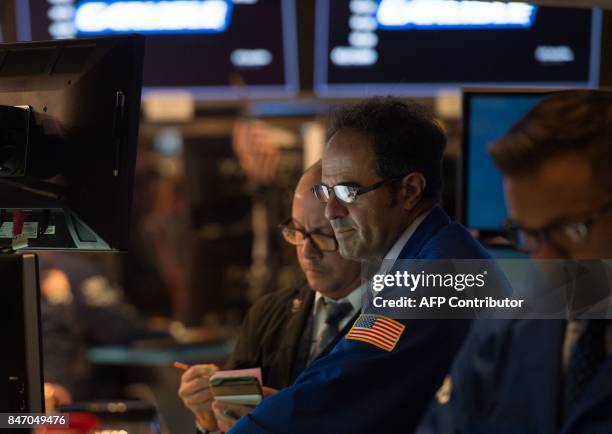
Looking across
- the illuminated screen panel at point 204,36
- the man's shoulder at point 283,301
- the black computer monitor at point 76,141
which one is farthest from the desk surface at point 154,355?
the black computer monitor at point 76,141

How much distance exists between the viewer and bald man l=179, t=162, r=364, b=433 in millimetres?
2549

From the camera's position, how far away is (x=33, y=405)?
1951 mm

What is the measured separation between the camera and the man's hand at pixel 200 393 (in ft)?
8.41

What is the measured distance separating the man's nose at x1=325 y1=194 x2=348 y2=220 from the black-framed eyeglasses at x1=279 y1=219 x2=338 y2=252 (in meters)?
0.27

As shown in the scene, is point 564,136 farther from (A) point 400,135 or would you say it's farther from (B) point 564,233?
(A) point 400,135

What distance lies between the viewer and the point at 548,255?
1647 mm

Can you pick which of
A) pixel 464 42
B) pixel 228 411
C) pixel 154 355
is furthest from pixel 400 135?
pixel 154 355

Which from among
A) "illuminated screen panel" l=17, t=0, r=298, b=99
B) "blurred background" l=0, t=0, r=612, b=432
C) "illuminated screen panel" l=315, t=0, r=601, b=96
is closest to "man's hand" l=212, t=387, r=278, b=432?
"blurred background" l=0, t=0, r=612, b=432

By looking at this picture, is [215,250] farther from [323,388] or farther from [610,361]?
[610,361]

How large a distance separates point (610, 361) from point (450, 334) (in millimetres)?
533

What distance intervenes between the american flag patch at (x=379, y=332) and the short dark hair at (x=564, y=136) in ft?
1.54

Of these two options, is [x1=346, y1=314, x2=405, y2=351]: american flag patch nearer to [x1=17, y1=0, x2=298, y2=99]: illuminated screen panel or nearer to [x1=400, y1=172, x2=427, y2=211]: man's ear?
[x1=400, y1=172, x2=427, y2=211]: man's ear

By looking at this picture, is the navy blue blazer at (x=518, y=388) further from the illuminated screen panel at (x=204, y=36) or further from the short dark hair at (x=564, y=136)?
the illuminated screen panel at (x=204, y=36)

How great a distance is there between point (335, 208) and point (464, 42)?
153 centimetres
